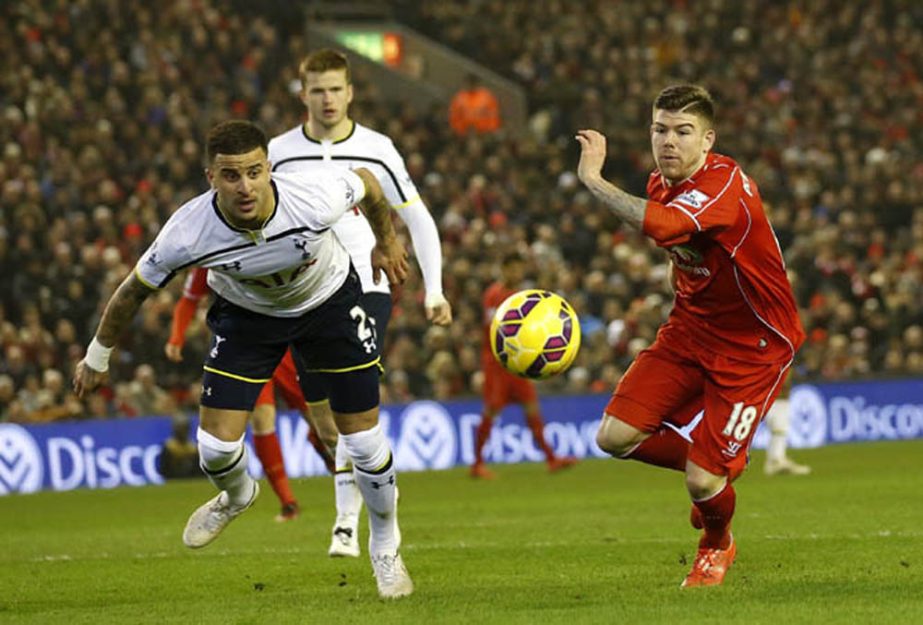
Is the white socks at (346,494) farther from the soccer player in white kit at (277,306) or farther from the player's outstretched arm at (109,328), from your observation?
the player's outstretched arm at (109,328)

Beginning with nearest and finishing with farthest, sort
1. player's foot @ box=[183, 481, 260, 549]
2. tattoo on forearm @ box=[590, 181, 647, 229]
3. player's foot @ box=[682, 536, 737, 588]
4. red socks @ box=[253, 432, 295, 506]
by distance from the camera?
tattoo on forearm @ box=[590, 181, 647, 229] → player's foot @ box=[682, 536, 737, 588] → player's foot @ box=[183, 481, 260, 549] → red socks @ box=[253, 432, 295, 506]

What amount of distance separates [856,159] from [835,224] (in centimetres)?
277

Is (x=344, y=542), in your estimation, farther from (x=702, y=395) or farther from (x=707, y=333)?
(x=707, y=333)

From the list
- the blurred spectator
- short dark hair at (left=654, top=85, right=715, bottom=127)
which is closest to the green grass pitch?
short dark hair at (left=654, top=85, right=715, bottom=127)

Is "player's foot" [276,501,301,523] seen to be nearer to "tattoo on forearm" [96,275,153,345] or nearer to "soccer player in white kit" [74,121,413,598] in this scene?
"soccer player in white kit" [74,121,413,598]

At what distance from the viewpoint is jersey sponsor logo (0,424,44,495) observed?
1900cm

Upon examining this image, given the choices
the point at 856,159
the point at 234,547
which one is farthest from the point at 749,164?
the point at 234,547

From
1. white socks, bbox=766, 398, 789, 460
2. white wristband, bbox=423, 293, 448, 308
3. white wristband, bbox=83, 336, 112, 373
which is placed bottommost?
white socks, bbox=766, 398, 789, 460

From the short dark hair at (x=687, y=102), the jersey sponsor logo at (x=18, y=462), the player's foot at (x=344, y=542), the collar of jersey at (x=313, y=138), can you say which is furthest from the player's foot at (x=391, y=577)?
the jersey sponsor logo at (x=18, y=462)

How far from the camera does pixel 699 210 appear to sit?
8.37 meters

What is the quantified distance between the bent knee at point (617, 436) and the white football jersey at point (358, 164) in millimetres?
1993

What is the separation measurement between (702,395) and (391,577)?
6.32 ft

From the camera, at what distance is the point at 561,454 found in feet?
74.6

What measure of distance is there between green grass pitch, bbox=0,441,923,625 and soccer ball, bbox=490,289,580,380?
3.74 ft
